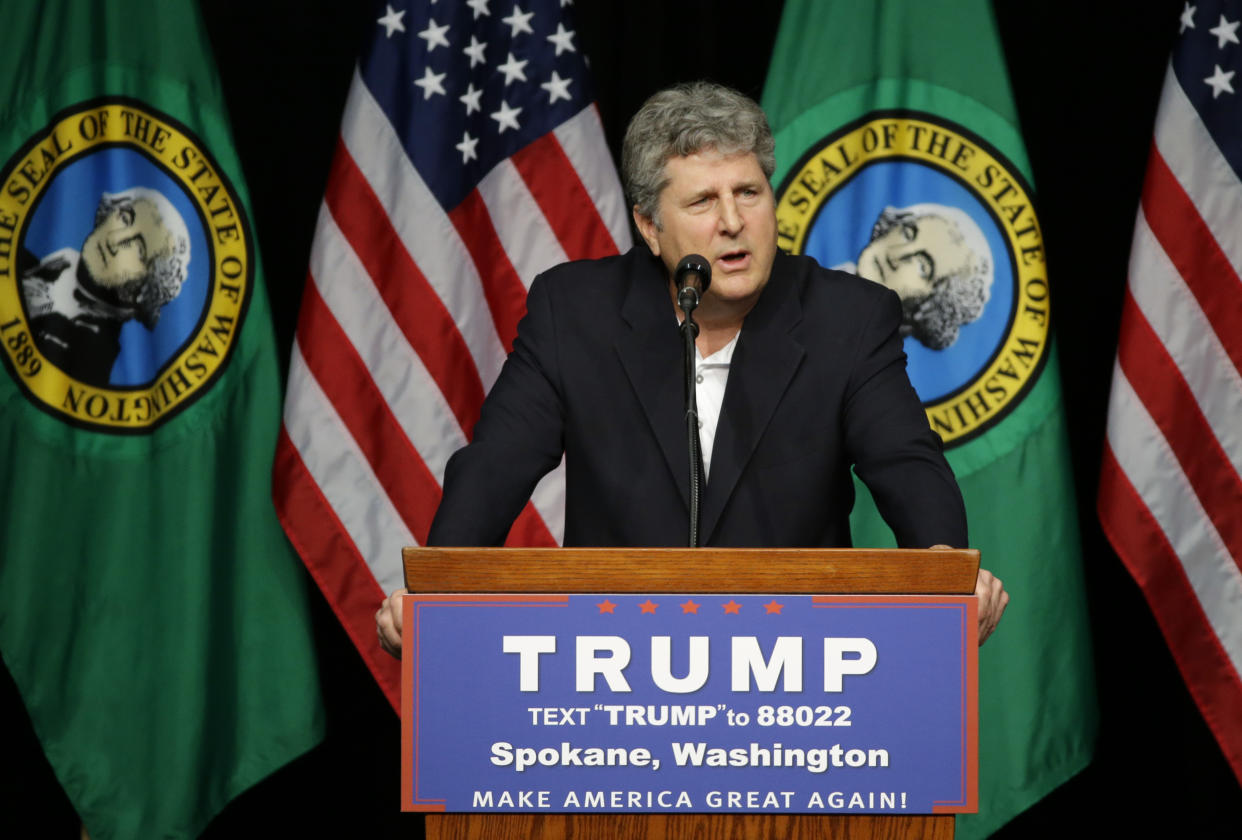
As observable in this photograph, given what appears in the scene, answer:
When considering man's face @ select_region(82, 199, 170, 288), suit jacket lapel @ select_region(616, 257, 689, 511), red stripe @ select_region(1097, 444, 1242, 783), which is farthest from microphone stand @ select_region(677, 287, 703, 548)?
man's face @ select_region(82, 199, 170, 288)

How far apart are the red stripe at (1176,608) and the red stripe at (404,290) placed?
1501mm

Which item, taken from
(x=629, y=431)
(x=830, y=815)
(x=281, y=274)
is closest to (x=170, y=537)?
(x=281, y=274)

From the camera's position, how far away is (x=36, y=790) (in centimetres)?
357

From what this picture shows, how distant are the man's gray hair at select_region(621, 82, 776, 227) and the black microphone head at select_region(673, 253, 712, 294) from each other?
0.96 ft

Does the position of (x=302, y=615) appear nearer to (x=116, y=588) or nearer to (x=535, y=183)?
(x=116, y=588)

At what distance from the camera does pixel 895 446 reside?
1.94m

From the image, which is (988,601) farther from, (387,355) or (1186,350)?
(387,355)

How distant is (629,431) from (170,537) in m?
1.68

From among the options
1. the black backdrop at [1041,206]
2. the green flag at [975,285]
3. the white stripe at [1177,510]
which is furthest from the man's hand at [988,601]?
the black backdrop at [1041,206]

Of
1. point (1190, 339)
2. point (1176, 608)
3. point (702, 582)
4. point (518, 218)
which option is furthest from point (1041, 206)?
point (702, 582)

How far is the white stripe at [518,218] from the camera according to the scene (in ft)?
11.0

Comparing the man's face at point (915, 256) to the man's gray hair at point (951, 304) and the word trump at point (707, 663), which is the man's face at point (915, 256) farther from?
the word trump at point (707, 663)

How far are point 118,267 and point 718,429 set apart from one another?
1.84 meters

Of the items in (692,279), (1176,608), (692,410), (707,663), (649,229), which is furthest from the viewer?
(1176,608)
